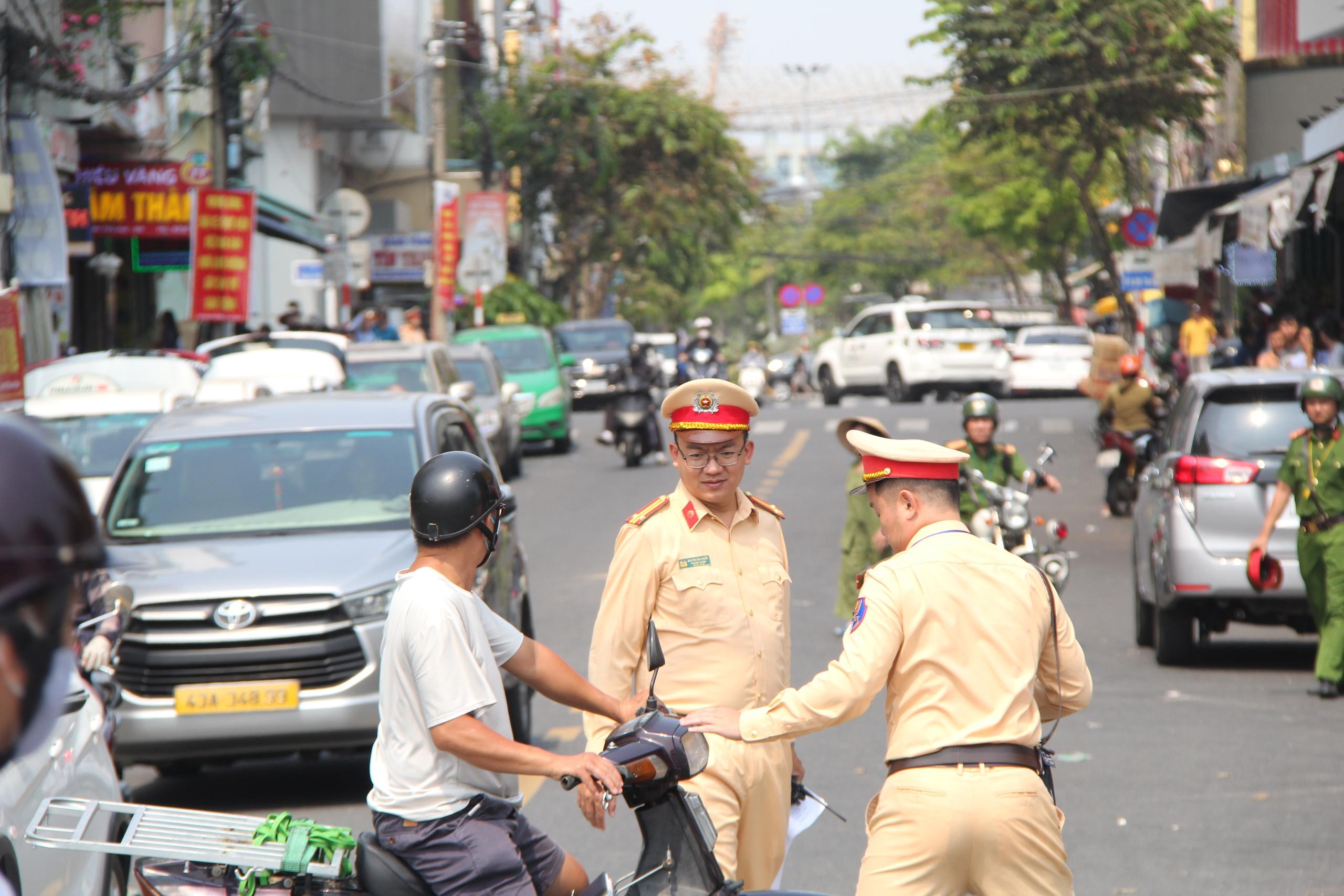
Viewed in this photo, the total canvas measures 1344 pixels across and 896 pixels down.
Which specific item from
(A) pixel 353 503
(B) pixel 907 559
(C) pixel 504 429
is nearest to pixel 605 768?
(B) pixel 907 559

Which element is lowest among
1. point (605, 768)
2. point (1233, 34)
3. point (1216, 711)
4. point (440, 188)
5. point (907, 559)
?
point (1216, 711)

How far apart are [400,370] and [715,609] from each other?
13640 mm

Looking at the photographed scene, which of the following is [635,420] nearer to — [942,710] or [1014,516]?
[1014,516]

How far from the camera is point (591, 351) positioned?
110ft

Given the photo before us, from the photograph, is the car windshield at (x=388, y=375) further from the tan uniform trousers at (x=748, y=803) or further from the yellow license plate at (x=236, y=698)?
the tan uniform trousers at (x=748, y=803)

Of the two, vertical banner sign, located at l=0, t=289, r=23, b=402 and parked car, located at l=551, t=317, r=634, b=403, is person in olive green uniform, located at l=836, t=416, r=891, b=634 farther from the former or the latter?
parked car, located at l=551, t=317, r=634, b=403

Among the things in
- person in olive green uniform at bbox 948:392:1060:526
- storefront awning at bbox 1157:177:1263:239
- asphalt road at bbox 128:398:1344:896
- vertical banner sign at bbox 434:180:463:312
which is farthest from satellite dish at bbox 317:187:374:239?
person in olive green uniform at bbox 948:392:1060:526

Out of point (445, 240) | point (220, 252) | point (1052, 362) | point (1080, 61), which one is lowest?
point (1052, 362)

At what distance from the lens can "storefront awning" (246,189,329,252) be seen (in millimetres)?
26547

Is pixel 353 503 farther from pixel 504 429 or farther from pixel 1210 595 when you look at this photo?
pixel 504 429

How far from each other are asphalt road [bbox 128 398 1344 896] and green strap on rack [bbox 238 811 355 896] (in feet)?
8.96

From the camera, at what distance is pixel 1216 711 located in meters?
9.31

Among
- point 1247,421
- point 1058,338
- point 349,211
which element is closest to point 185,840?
point 1247,421

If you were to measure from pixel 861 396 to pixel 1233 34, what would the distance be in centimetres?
1037
